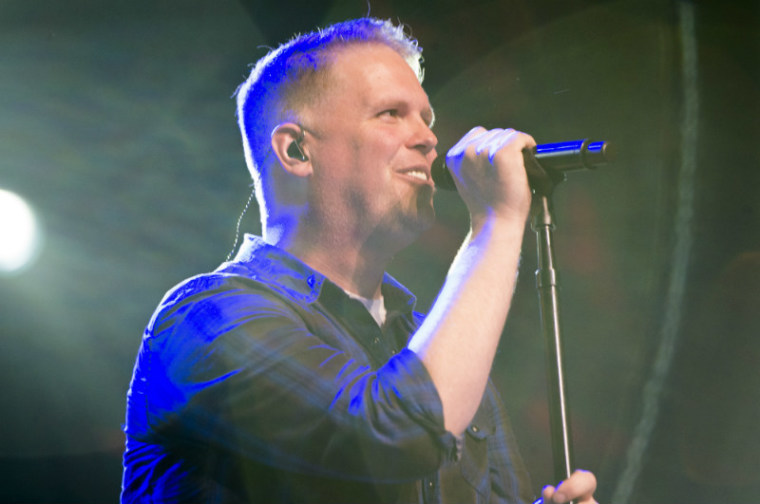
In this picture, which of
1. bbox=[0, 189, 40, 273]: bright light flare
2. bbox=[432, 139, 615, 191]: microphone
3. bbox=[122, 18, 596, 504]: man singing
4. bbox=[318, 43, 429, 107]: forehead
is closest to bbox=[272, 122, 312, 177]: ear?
bbox=[122, 18, 596, 504]: man singing

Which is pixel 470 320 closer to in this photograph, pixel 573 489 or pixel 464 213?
pixel 573 489

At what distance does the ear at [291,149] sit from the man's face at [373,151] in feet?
0.07

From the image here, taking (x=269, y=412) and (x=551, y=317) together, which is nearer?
(x=269, y=412)

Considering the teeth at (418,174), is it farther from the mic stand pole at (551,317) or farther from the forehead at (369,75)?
the mic stand pole at (551,317)

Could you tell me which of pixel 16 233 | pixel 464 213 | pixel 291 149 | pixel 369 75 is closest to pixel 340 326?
pixel 291 149

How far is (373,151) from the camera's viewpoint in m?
1.44

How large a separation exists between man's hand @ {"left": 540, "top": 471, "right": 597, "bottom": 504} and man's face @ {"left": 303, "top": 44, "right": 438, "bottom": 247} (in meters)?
0.60

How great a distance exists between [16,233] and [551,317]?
1.77m

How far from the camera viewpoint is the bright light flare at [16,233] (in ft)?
6.99

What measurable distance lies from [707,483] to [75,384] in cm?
191

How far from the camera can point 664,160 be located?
180cm

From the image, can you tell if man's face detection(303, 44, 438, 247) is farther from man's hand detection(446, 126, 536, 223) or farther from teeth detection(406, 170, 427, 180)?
man's hand detection(446, 126, 536, 223)

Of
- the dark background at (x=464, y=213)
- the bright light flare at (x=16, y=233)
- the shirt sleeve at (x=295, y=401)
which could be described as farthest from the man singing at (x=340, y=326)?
the bright light flare at (x=16, y=233)

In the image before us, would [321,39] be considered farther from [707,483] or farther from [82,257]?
[707,483]
